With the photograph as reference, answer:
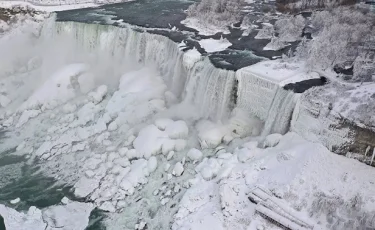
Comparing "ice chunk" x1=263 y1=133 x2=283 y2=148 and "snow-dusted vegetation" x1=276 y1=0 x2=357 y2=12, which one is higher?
"snow-dusted vegetation" x1=276 y1=0 x2=357 y2=12

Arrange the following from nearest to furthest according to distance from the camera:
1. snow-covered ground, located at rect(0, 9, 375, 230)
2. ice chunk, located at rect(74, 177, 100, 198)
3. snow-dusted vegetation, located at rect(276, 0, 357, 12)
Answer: snow-covered ground, located at rect(0, 9, 375, 230), ice chunk, located at rect(74, 177, 100, 198), snow-dusted vegetation, located at rect(276, 0, 357, 12)

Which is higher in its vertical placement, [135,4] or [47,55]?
[135,4]

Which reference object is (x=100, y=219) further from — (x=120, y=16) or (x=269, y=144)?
(x=120, y=16)

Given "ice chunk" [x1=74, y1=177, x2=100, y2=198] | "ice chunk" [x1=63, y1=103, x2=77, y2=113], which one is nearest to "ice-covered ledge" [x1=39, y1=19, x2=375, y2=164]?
"ice chunk" [x1=63, y1=103, x2=77, y2=113]

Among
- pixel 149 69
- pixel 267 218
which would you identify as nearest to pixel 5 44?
pixel 149 69

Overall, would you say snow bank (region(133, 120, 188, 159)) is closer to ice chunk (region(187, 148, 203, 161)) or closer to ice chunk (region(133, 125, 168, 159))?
ice chunk (region(133, 125, 168, 159))

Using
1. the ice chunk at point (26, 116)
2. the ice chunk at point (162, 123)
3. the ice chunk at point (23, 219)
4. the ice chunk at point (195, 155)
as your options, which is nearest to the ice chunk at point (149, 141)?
the ice chunk at point (162, 123)

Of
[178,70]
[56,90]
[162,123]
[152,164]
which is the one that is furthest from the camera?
[56,90]

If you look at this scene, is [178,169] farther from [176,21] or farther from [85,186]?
[176,21]

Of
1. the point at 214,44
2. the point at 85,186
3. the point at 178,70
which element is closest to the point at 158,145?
the point at 85,186
